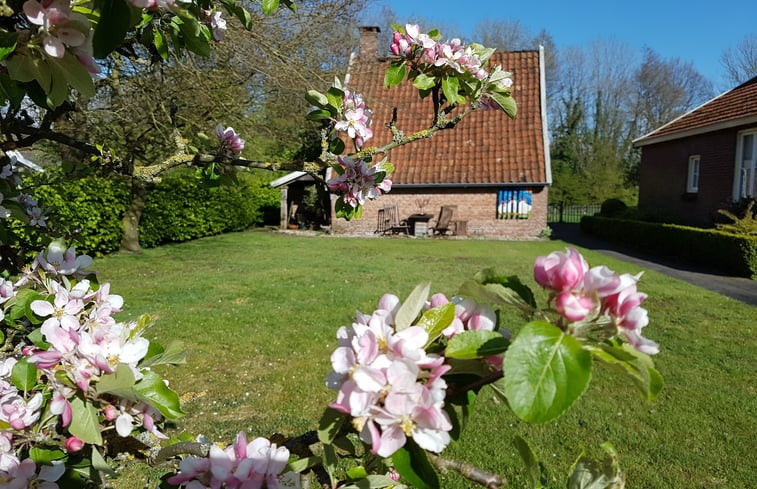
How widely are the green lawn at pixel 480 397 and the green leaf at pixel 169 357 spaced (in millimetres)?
434

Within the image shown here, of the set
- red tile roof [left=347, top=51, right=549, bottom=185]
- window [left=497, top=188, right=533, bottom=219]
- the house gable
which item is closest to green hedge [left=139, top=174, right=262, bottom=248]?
red tile roof [left=347, top=51, right=549, bottom=185]

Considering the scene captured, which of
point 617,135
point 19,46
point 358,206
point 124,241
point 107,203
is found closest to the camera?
point 19,46

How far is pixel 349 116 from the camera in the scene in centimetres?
200

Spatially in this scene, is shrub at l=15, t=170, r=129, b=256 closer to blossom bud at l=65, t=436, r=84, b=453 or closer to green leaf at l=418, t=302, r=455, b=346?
blossom bud at l=65, t=436, r=84, b=453

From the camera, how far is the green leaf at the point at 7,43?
97 centimetres

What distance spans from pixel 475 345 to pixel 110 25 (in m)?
0.85

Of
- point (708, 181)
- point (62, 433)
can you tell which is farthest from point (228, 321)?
point (708, 181)

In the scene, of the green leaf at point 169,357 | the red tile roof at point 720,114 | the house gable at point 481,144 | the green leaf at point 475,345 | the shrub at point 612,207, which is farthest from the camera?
the shrub at point 612,207

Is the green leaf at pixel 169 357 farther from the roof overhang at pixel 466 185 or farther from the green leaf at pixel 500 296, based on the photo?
the roof overhang at pixel 466 185

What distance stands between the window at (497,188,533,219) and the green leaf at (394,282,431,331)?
19.9 m

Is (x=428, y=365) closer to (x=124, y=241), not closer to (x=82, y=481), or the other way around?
(x=82, y=481)

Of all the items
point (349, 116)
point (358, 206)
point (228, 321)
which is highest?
point (349, 116)

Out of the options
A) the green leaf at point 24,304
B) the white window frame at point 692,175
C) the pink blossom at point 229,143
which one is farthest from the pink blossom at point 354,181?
the white window frame at point 692,175

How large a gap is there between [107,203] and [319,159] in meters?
12.4
